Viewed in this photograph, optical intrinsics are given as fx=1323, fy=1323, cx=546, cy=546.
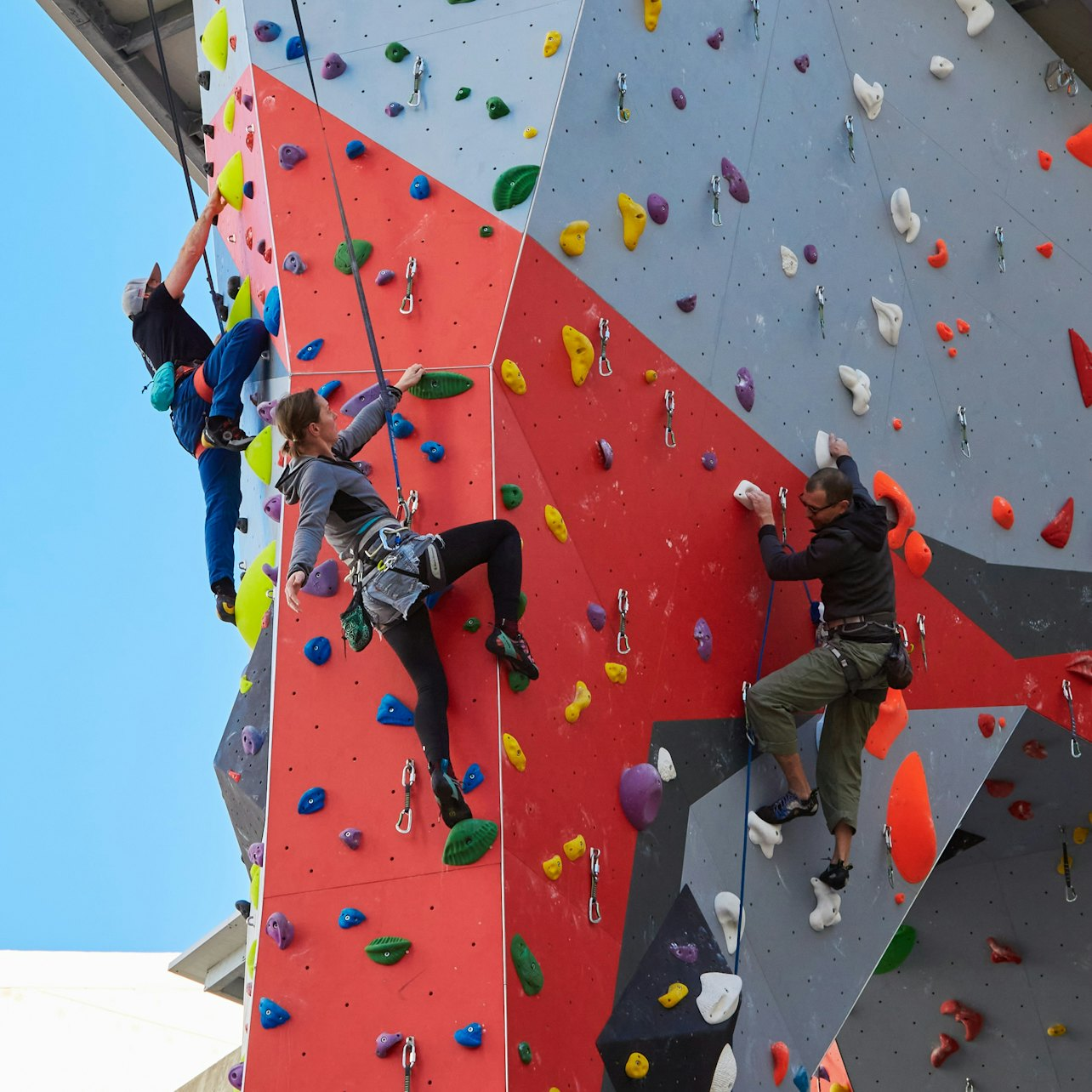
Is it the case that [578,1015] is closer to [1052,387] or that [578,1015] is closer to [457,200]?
[457,200]

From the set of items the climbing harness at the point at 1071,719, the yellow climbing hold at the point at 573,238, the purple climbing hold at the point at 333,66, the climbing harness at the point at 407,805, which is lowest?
the climbing harness at the point at 1071,719

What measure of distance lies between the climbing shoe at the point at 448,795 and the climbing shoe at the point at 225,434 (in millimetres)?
1454

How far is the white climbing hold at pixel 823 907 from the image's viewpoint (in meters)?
4.42

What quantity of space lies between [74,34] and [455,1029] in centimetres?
591

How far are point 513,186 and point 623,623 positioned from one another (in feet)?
4.51

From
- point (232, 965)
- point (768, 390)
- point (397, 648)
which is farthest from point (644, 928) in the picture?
point (232, 965)

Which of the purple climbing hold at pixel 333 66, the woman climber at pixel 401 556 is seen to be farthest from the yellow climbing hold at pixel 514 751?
the purple climbing hold at pixel 333 66

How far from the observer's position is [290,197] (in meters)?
4.23

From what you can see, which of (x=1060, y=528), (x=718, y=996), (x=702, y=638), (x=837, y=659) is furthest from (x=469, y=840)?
(x=1060, y=528)

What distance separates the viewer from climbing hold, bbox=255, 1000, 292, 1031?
342cm

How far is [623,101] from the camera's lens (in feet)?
14.3

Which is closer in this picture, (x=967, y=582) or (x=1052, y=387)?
(x=967, y=582)

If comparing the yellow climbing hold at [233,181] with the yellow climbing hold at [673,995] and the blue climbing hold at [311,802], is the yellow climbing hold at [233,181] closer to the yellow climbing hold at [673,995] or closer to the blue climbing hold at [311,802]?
the blue climbing hold at [311,802]

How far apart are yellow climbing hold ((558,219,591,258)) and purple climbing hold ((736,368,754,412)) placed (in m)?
0.81
